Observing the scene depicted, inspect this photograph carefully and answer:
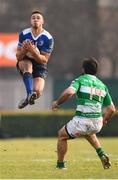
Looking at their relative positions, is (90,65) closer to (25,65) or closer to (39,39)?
(39,39)

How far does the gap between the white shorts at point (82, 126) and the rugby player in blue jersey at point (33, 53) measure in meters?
2.41

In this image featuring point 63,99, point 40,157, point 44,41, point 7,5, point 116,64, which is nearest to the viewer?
point 63,99

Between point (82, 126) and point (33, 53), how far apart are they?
114 inches

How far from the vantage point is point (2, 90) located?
2495 inches

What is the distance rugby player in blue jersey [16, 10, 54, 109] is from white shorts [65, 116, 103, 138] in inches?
94.9

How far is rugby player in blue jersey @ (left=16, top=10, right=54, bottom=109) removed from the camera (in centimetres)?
1791

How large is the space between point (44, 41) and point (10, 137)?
65.4 ft

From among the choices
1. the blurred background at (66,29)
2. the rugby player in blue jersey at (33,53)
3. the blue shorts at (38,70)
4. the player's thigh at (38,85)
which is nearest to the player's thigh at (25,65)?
the rugby player in blue jersey at (33,53)

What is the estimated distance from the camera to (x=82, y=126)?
15.5m

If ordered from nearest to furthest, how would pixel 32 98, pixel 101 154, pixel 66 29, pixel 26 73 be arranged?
pixel 101 154, pixel 32 98, pixel 26 73, pixel 66 29

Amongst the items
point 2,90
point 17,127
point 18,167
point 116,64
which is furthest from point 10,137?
point 116,64

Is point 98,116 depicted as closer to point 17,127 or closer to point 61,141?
point 61,141

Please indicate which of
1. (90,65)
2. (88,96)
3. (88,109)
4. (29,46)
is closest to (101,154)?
(88,109)

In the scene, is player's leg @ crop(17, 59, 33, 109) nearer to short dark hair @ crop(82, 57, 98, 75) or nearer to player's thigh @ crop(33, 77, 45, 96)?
player's thigh @ crop(33, 77, 45, 96)
